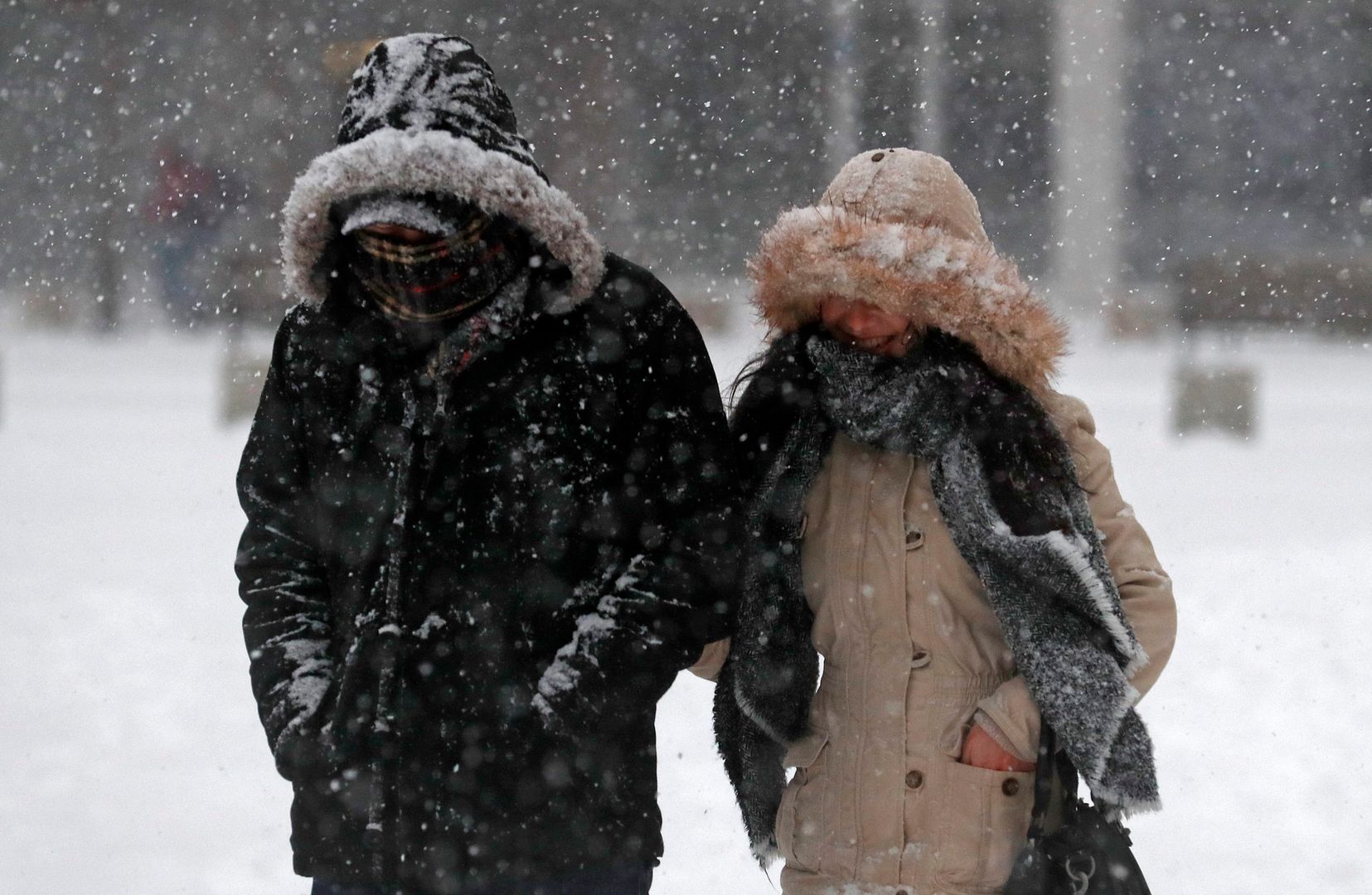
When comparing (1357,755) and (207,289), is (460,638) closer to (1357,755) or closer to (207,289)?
(1357,755)

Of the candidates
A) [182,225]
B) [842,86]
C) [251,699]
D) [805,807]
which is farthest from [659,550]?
[182,225]

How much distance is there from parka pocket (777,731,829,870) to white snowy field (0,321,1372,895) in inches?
61.5

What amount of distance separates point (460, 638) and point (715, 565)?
36cm

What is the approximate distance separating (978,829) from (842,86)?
15.2 metres

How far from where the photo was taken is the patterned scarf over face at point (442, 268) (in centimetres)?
209

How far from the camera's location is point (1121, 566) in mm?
2248

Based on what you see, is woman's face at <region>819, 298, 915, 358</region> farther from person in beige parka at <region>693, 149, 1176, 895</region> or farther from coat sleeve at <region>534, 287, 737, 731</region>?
coat sleeve at <region>534, 287, 737, 731</region>

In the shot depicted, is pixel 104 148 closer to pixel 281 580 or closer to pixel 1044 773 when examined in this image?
pixel 281 580

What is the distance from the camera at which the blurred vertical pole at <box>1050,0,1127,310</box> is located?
16.3 metres

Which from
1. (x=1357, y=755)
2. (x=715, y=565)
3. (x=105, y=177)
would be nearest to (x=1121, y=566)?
(x=715, y=565)

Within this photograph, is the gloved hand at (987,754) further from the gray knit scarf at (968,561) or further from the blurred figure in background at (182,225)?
the blurred figure in background at (182,225)

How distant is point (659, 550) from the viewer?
→ 212 centimetres

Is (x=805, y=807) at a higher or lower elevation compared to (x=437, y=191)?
lower

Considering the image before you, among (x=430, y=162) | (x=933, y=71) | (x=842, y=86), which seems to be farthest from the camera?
(x=933, y=71)
